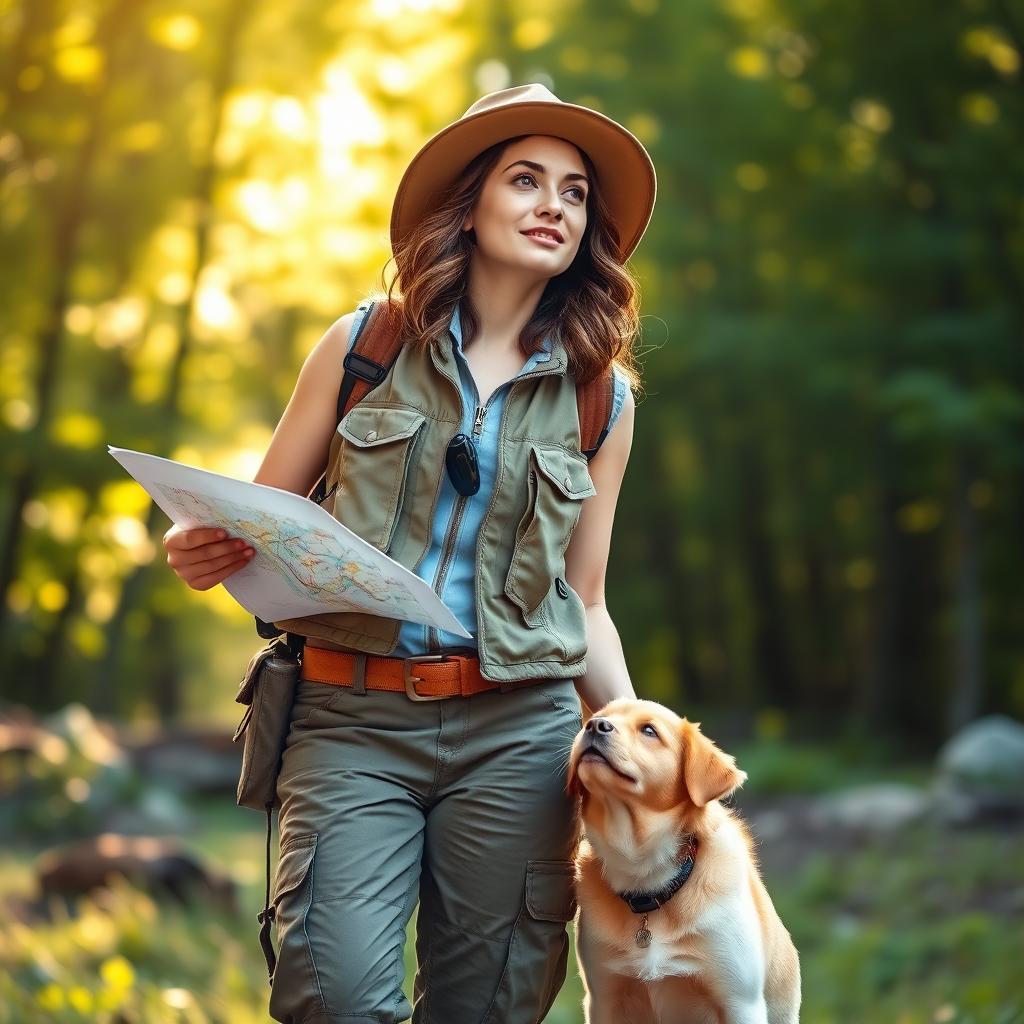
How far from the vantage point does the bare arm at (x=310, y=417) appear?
3.36 metres

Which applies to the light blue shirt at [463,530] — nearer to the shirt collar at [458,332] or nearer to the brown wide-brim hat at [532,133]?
the shirt collar at [458,332]

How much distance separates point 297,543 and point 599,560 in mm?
934

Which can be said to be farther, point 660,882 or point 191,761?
point 191,761

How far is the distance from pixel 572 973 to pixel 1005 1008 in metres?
2.61

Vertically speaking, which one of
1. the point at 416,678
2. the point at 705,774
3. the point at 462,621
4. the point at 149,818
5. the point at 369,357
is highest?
the point at 369,357

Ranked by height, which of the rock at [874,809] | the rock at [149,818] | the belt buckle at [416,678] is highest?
the belt buckle at [416,678]

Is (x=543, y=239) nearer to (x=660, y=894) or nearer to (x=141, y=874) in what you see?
(x=660, y=894)

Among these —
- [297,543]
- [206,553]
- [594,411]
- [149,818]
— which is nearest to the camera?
[297,543]

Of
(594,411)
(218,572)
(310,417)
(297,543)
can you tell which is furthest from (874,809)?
(297,543)

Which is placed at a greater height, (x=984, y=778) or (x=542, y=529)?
(x=542, y=529)

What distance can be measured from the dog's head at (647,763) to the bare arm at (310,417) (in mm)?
937

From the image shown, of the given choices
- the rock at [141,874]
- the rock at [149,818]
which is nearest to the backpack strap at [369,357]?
the rock at [141,874]

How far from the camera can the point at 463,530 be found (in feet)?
10.7

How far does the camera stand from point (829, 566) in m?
21.9
